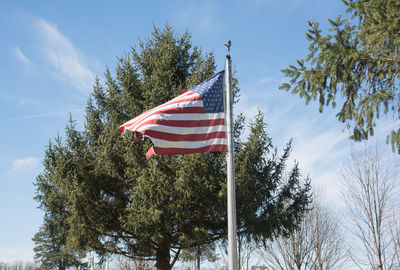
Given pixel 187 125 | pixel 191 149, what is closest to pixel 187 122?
pixel 187 125

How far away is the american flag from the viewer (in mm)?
7963

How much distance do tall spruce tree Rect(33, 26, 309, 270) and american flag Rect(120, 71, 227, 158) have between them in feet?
14.8

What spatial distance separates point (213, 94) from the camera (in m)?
8.65

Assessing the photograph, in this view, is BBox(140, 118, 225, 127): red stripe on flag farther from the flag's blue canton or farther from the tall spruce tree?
the tall spruce tree

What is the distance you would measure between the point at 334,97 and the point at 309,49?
1265mm

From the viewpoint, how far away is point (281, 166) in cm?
1510

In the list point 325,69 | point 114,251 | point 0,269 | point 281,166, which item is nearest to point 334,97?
point 325,69

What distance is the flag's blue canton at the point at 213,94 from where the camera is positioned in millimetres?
8453

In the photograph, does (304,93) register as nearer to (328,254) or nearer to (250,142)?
(250,142)

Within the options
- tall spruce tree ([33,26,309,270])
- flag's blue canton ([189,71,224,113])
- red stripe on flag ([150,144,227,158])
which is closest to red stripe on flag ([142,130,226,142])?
red stripe on flag ([150,144,227,158])

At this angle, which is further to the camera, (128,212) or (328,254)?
(328,254)

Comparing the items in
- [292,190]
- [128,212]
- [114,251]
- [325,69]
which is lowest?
[114,251]

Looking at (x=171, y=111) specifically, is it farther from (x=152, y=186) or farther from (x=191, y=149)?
(x=152, y=186)

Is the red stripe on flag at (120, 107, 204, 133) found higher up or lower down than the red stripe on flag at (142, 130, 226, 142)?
higher up
